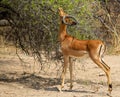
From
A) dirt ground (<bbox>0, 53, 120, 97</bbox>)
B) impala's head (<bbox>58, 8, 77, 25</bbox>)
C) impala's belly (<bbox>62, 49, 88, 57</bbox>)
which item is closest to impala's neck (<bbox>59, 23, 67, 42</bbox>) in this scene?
impala's head (<bbox>58, 8, 77, 25</bbox>)

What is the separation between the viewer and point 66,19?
9.85 m

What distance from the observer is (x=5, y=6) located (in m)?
10.9

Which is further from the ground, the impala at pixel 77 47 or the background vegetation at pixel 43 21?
the background vegetation at pixel 43 21

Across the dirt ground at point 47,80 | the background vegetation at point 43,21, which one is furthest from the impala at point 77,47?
the dirt ground at point 47,80

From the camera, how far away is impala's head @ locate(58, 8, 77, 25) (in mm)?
9617

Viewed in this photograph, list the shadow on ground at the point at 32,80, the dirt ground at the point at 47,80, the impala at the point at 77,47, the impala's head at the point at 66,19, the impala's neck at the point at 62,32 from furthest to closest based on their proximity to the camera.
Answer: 1. the shadow on ground at the point at 32,80
2. the impala's neck at the point at 62,32
3. the dirt ground at the point at 47,80
4. the impala's head at the point at 66,19
5. the impala at the point at 77,47

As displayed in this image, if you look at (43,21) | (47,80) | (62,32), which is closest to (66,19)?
(62,32)

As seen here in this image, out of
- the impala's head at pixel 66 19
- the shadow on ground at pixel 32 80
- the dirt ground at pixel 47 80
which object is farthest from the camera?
the shadow on ground at pixel 32 80

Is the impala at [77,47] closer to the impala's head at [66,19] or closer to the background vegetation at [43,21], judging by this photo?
the impala's head at [66,19]

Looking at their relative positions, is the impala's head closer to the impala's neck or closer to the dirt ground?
the impala's neck

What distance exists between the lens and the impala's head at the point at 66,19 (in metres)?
9.62

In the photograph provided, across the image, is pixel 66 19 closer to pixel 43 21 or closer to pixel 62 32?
pixel 62 32

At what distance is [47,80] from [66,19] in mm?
2608

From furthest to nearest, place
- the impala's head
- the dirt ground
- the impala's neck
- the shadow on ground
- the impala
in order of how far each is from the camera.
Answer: the shadow on ground, the impala's neck, the dirt ground, the impala's head, the impala
